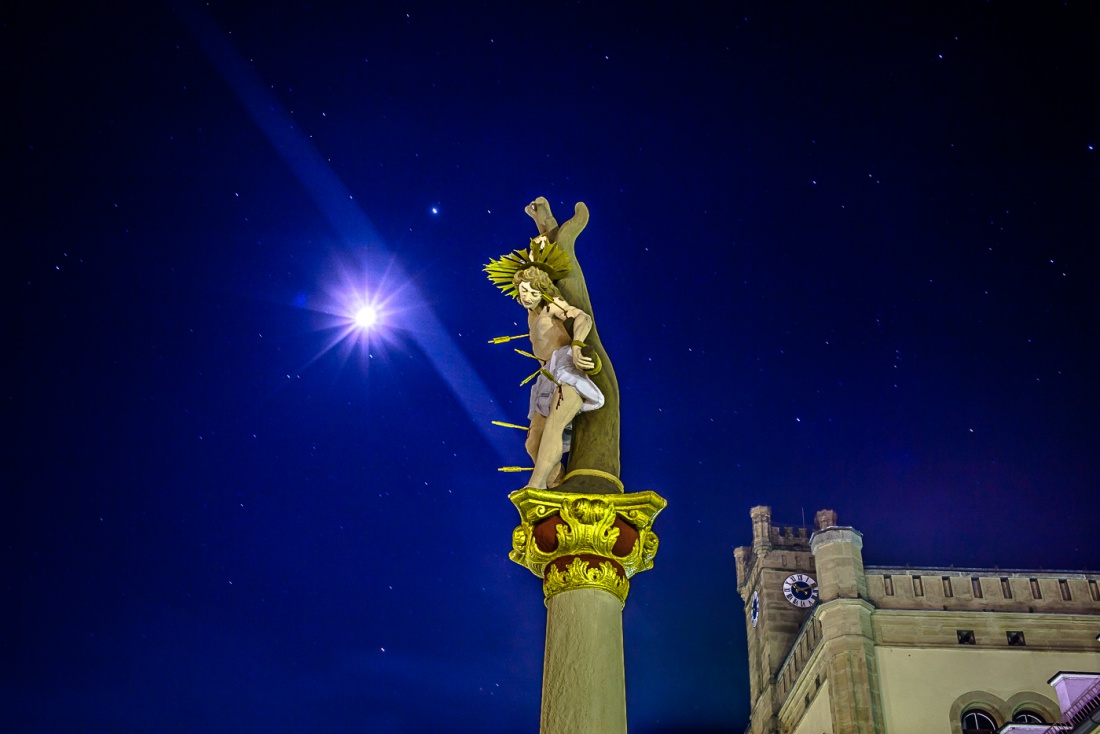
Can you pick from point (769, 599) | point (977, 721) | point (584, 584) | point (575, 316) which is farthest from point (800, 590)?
point (584, 584)

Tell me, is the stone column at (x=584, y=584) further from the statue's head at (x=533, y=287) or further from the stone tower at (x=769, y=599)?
the stone tower at (x=769, y=599)

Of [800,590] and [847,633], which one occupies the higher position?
[800,590]

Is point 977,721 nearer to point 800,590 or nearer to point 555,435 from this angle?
point 800,590

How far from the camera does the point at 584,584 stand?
28.9 feet

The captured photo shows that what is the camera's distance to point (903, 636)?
44.2 meters

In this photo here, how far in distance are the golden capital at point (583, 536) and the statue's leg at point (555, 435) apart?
0.64 metres

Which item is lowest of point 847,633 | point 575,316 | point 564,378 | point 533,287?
point 564,378

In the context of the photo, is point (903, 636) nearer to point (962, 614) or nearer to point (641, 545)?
point (962, 614)

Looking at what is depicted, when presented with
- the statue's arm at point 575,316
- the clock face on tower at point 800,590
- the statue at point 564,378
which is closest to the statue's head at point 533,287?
the statue at point 564,378

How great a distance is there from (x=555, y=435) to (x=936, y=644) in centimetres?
3871

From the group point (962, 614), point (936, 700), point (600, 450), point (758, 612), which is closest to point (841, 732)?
point (936, 700)

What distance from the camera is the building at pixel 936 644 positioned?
4125cm

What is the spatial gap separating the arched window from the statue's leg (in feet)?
121

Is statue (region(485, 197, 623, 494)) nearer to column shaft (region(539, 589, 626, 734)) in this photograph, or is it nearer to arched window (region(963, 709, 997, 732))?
column shaft (region(539, 589, 626, 734))
